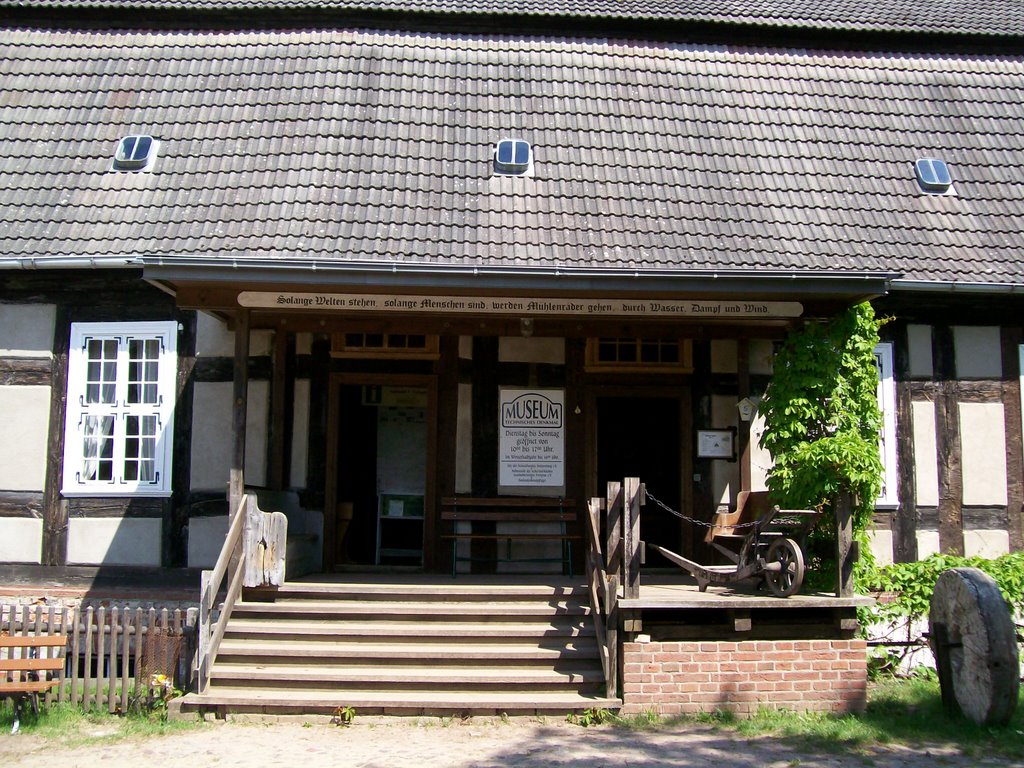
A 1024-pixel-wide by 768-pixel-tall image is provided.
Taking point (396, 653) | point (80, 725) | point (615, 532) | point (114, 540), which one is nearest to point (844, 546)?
point (615, 532)

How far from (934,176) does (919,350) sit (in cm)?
208

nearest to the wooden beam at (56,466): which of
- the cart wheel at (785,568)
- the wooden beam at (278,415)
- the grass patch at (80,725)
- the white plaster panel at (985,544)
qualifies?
the wooden beam at (278,415)

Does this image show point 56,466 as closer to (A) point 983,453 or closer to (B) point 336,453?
(B) point 336,453

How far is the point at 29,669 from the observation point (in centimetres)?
782

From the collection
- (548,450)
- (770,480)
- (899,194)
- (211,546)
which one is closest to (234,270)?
(211,546)

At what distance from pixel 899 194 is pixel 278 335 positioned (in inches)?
271

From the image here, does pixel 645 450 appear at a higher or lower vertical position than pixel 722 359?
lower

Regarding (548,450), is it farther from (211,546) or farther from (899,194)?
(899,194)

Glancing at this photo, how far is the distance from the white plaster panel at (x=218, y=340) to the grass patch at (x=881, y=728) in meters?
5.35

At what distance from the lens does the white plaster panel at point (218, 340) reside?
34.3ft

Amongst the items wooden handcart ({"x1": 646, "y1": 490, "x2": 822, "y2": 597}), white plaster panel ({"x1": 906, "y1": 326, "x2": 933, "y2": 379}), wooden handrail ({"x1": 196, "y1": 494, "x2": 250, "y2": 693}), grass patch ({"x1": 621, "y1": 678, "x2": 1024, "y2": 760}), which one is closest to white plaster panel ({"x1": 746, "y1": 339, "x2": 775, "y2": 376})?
white plaster panel ({"x1": 906, "y1": 326, "x2": 933, "y2": 379})

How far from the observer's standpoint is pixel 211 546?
10.2 meters

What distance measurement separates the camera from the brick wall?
8.00 m

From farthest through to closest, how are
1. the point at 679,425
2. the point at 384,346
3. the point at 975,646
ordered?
the point at 679,425 → the point at 384,346 → the point at 975,646
